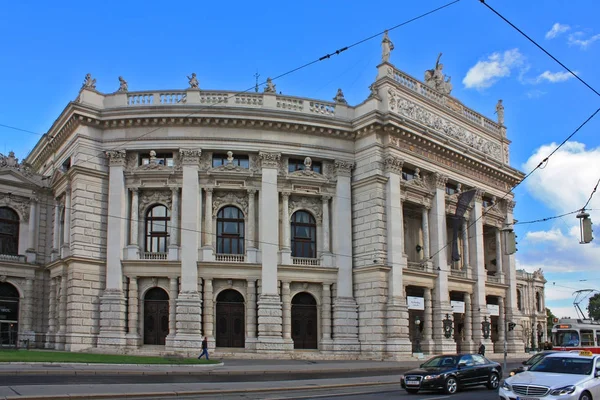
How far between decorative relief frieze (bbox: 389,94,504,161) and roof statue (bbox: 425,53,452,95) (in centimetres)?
294

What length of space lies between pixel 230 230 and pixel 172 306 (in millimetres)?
6504

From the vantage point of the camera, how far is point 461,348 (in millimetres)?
52031

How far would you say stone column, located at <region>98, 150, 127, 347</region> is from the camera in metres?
40.9

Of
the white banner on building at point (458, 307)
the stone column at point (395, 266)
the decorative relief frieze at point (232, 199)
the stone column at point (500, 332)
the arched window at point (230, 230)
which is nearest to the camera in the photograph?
the stone column at point (395, 266)

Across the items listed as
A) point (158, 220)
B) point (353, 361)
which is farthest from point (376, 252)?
point (158, 220)

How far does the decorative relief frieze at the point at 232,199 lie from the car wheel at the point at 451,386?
78.1 ft

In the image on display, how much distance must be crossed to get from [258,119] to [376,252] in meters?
11.9

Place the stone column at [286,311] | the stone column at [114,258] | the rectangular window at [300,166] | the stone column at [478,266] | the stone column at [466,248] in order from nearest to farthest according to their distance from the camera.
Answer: the stone column at [114,258] < the stone column at [286,311] < the rectangular window at [300,166] < the stone column at [478,266] < the stone column at [466,248]

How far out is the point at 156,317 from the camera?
42500 mm

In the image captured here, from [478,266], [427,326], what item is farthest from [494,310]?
[427,326]

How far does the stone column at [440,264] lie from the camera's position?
4769 cm

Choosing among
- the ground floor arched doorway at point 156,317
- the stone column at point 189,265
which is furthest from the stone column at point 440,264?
the ground floor arched doorway at point 156,317

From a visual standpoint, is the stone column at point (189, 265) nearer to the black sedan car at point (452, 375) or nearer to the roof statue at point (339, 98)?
the roof statue at point (339, 98)

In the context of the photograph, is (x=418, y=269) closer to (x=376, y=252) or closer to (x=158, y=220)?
(x=376, y=252)
